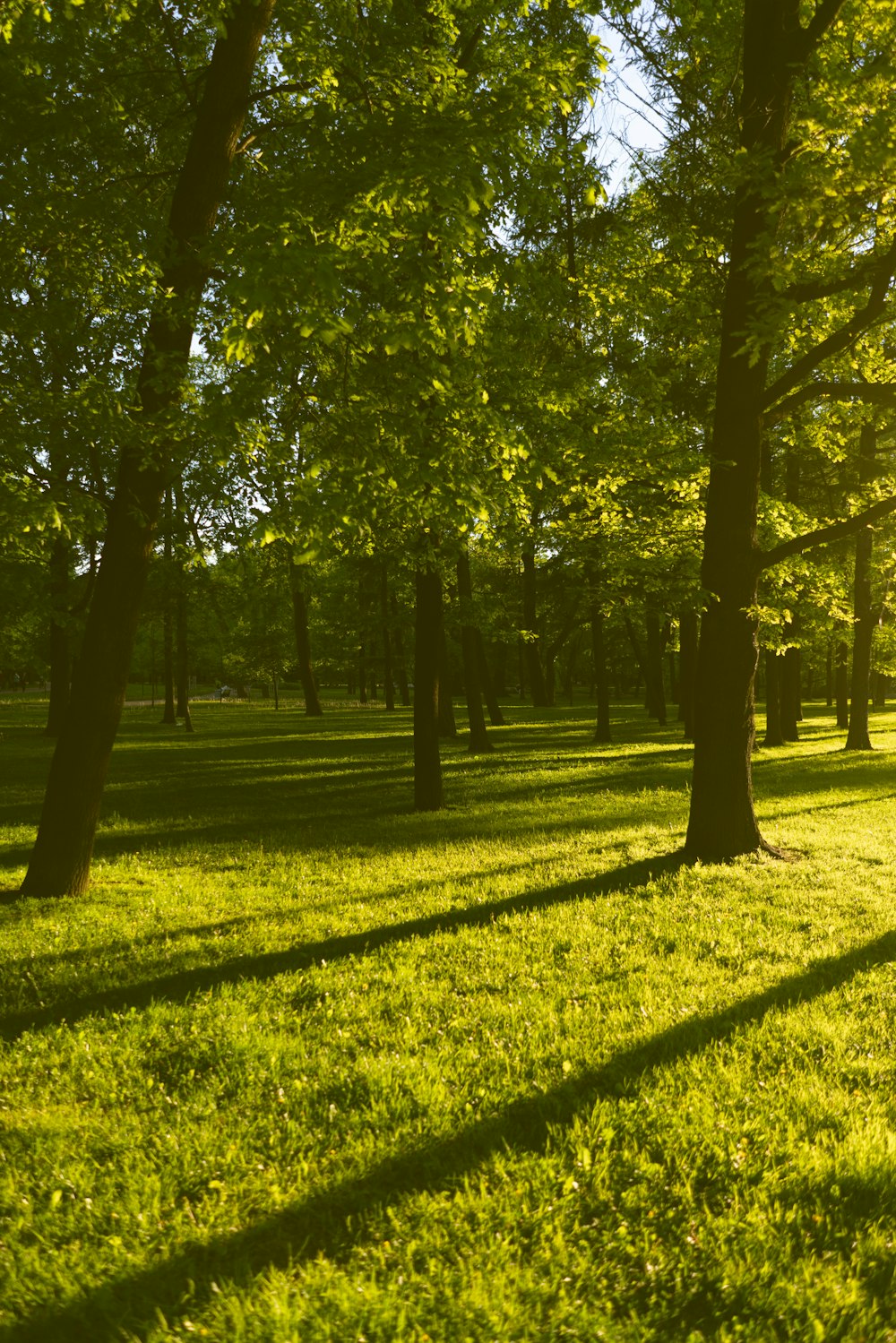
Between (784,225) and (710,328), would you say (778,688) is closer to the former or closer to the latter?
(710,328)

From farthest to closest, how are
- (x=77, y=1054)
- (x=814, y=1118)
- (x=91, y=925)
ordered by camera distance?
1. (x=91, y=925)
2. (x=77, y=1054)
3. (x=814, y=1118)

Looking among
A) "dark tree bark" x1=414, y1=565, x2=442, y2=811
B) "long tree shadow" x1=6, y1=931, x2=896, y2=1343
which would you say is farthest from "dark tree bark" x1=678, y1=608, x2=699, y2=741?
"long tree shadow" x1=6, y1=931, x2=896, y2=1343

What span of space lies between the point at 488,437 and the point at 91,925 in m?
6.02

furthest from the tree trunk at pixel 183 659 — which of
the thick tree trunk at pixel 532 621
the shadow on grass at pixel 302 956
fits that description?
the shadow on grass at pixel 302 956

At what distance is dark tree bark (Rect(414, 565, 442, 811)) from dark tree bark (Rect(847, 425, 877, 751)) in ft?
44.6

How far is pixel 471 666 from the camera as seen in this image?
27422 mm

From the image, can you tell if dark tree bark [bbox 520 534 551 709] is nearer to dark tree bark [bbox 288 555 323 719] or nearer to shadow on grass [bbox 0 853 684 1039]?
dark tree bark [bbox 288 555 323 719]

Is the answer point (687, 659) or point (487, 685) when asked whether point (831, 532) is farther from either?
point (487, 685)

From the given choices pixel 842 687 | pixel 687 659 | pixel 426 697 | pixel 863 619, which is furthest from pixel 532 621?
pixel 426 697

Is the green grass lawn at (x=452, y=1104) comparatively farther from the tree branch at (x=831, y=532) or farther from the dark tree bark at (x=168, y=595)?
the dark tree bark at (x=168, y=595)

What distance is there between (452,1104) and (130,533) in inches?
257

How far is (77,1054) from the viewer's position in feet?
16.9

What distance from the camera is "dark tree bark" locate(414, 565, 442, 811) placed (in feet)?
48.8

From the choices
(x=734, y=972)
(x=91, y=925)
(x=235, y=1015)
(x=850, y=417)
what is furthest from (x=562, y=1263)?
(x=850, y=417)
